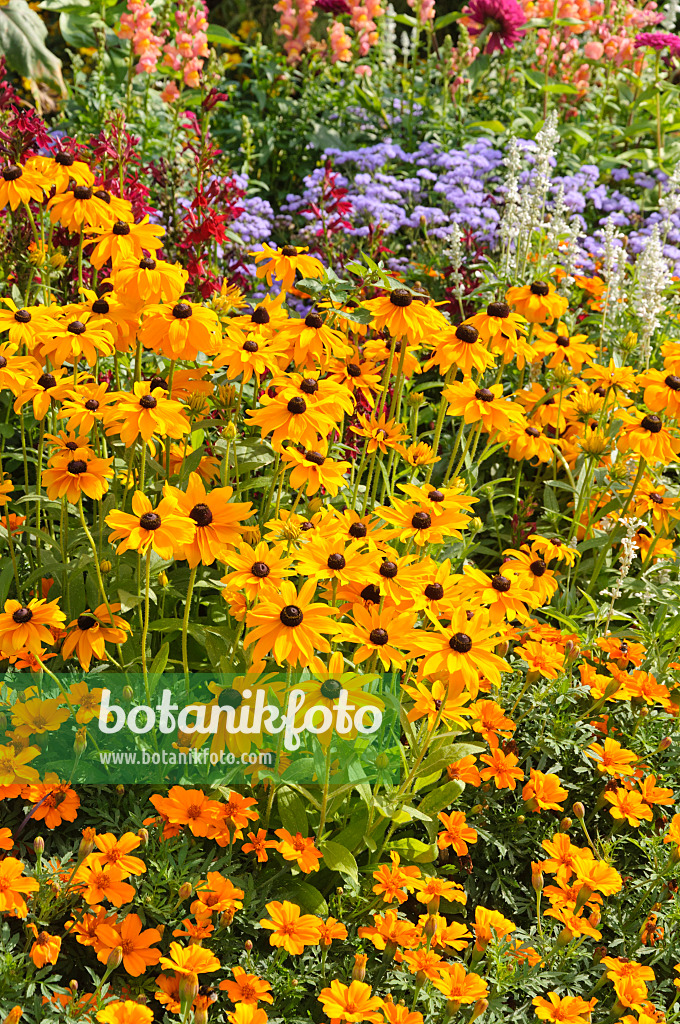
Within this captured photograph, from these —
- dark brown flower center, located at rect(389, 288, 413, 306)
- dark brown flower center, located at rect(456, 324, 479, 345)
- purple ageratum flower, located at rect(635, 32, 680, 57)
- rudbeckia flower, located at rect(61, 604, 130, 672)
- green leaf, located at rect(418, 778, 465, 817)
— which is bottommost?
green leaf, located at rect(418, 778, 465, 817)

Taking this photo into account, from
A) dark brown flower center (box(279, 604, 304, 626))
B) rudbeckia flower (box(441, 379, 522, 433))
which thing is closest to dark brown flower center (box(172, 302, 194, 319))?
rudbeckia flower (box(441, 379, 522, 433))

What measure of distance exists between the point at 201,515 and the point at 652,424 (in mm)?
1313

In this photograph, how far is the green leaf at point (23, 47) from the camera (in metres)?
4.91

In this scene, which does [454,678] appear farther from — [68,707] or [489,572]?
[489,572]

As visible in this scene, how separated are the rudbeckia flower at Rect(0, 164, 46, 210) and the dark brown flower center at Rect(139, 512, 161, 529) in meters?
1.06

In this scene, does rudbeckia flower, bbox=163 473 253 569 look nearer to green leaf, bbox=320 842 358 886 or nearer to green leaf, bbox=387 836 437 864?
green leaf, bbox=320 842 358 886

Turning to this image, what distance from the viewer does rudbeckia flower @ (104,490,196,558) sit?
4.90 feet

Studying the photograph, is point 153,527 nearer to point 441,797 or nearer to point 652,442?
point 441,797

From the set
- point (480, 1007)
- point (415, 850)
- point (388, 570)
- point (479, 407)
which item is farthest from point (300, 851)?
point (479, 407)

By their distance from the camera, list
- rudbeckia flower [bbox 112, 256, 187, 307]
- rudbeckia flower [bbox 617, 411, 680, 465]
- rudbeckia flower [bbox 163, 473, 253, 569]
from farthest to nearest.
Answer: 1. rudbeckia flower [bbox 617, 411, 680, 465]
2. rudbeckia flower [bbox 112, 256, 187, 307]
3. rudbeckia flower [bbox 163, 473, 253, 569]

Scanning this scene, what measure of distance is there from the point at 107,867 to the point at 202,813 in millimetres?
199

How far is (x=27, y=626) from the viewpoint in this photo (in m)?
1.69

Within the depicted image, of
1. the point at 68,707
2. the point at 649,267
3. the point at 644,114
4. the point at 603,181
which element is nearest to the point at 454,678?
the point at 68,707

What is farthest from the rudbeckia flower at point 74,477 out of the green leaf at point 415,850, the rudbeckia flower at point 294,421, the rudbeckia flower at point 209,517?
the green leaf at point 415,850
